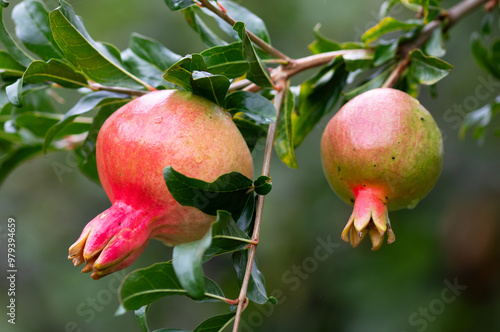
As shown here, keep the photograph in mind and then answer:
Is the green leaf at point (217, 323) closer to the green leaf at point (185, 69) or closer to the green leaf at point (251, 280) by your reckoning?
the green leaf at point (251, 280)

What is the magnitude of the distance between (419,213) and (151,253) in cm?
142

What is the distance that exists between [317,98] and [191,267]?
0.69 meters

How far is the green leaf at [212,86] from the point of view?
0.88 m

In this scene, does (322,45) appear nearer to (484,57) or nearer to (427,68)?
(427,68)

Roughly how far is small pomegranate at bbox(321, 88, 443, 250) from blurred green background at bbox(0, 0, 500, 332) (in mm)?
1412

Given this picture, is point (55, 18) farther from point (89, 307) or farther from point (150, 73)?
point (89, 307)

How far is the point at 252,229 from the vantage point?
0.94 metres

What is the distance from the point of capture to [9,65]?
3.72ft

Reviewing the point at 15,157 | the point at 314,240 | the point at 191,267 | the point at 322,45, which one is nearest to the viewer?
the point at 191,267

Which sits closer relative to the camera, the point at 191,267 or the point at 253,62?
the point at 191,267

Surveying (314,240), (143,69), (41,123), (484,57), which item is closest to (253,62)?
(143,69)

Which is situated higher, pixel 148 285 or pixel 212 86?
pixel 212 86

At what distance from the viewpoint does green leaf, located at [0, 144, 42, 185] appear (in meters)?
1.57

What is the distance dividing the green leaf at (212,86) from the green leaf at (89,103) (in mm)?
250
